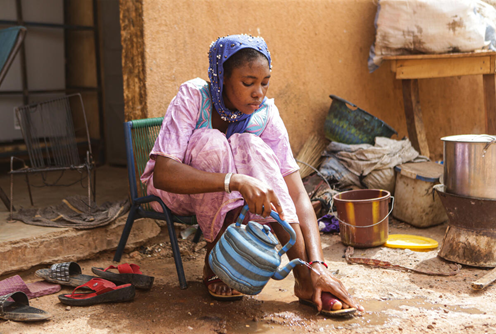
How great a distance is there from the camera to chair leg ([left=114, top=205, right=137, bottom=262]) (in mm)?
2822

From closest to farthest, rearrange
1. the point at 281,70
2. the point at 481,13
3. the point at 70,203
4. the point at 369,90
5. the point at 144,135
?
the point at 144,135
the point at 70,203
the point at 281,70
the point at 481,13
the point at 369,90

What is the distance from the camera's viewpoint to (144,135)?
2.95m

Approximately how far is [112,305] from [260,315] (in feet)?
2.45

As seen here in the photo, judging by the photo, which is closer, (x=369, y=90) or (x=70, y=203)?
(x=70, y=203)

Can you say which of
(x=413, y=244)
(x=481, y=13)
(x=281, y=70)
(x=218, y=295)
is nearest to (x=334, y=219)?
(x=413, y=244)

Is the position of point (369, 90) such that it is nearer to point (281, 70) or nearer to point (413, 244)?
point (281, 70)

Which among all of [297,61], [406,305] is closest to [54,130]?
[297,61]

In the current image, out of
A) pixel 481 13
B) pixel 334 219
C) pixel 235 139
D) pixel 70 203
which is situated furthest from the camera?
pixel 481 13

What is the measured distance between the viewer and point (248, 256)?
199 centimetres

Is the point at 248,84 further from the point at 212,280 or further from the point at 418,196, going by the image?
the point at 418,196

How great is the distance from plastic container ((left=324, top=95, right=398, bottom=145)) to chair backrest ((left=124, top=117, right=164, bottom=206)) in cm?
179

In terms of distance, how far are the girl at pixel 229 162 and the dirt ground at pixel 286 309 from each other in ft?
0.33

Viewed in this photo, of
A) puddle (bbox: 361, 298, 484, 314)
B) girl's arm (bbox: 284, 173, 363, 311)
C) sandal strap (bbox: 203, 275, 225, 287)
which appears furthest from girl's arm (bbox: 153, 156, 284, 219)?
puddle (bbox: 361, 298, 484, 314)

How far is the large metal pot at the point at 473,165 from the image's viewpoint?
2.82 metres
